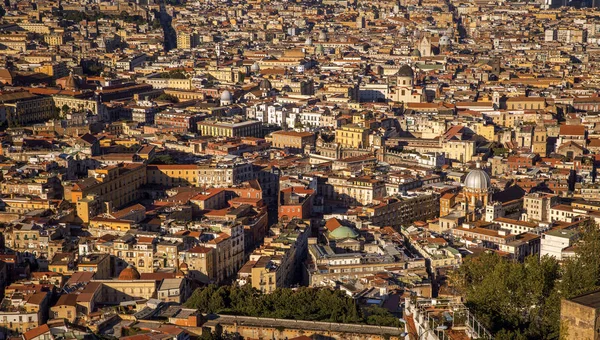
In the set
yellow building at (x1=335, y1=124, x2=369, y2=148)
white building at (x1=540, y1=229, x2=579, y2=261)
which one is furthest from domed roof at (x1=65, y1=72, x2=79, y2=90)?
white building at (x1=540, y1=229, x2=579, y2=261)

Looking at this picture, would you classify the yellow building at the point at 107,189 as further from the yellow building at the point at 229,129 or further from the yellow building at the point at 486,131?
the yellow building at the point at 486,131

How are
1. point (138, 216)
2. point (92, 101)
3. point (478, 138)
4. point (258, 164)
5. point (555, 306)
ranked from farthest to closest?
1. point (92, 101)
2. point (478, 138)
3. point (258, 164)
4. point (138, 216)
5. point (555, 306)

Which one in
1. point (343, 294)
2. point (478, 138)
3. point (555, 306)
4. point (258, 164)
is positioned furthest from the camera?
point (478, 138)

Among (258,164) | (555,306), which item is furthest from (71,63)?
(555,306)

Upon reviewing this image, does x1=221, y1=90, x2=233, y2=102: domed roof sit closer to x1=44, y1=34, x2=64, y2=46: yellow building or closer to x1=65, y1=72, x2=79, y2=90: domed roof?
x1=65, y1=72, x2=79, y2=90: domed roof

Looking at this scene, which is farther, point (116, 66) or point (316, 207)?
point (116, 66)

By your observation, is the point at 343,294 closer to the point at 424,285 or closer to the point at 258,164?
the point at 424,285
